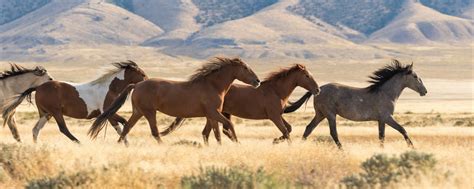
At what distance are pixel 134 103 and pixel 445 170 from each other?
668 centimetres

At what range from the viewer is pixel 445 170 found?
10.9 m

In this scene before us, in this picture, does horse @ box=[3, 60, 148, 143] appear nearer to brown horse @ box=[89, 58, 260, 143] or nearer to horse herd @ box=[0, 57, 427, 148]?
horse herd @ box=[0, 57, 427, 148]

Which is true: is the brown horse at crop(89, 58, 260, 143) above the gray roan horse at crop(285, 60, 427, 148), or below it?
above

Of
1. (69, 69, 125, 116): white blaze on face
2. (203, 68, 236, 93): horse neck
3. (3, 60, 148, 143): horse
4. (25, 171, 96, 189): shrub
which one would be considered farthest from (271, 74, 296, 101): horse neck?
(25, 171, 96, 189): shrub

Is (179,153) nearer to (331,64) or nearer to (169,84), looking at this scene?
(169,84)

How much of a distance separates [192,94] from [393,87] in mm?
4416

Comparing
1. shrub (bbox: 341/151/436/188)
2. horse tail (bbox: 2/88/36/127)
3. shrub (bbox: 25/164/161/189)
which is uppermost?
shrub (bbox: 25/164/161/189)

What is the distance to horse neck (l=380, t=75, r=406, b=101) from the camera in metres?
17.4

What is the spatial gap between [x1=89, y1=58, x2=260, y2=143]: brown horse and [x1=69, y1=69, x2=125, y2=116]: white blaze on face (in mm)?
1343

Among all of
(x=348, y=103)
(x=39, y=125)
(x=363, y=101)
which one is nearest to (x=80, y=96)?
(x=39, y=125)

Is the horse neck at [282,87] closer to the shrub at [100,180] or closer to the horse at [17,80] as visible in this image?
the horse at [17,80]

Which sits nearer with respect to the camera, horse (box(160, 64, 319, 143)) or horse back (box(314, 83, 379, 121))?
horse (box(160, 64, 319, 143))

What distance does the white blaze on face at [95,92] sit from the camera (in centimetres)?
1745

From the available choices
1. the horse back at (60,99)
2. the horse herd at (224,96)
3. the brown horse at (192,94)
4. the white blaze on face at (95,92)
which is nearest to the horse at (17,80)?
the horse herd at (224,96)
